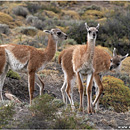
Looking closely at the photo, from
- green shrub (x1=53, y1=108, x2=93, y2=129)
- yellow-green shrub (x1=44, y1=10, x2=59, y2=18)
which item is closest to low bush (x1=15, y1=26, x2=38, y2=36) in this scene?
yellow-green shrub (x1=44, y1=10, x2=59, y2=18)

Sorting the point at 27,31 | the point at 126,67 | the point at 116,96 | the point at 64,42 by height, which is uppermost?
the point at 27,31

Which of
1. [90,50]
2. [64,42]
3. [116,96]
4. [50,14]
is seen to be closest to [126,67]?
[116,96]

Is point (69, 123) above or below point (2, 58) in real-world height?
below

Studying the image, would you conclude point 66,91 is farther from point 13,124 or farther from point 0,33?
point 0,33

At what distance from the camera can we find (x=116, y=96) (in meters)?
10.1

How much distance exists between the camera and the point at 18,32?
62.6 ft

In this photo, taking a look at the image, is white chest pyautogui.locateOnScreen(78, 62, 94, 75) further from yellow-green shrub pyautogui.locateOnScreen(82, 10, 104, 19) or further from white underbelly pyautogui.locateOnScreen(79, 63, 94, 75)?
yellow-green shrub pyautogui.locateOnScreen(82, 10, 104, 19)

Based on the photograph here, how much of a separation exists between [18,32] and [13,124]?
14243 millimetres

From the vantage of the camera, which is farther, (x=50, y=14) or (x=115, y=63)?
(x=50, y=14)

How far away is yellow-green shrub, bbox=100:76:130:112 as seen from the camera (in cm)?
980

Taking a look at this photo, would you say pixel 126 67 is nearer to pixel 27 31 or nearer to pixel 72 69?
pixel 72 69

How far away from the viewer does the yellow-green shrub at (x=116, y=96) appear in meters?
9.80

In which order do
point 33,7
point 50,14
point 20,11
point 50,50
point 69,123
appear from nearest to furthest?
point 69,123, point 50,50, point 20,11, point 50,14, point 33,7

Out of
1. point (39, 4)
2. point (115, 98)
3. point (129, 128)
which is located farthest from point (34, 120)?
point (39, 4)
